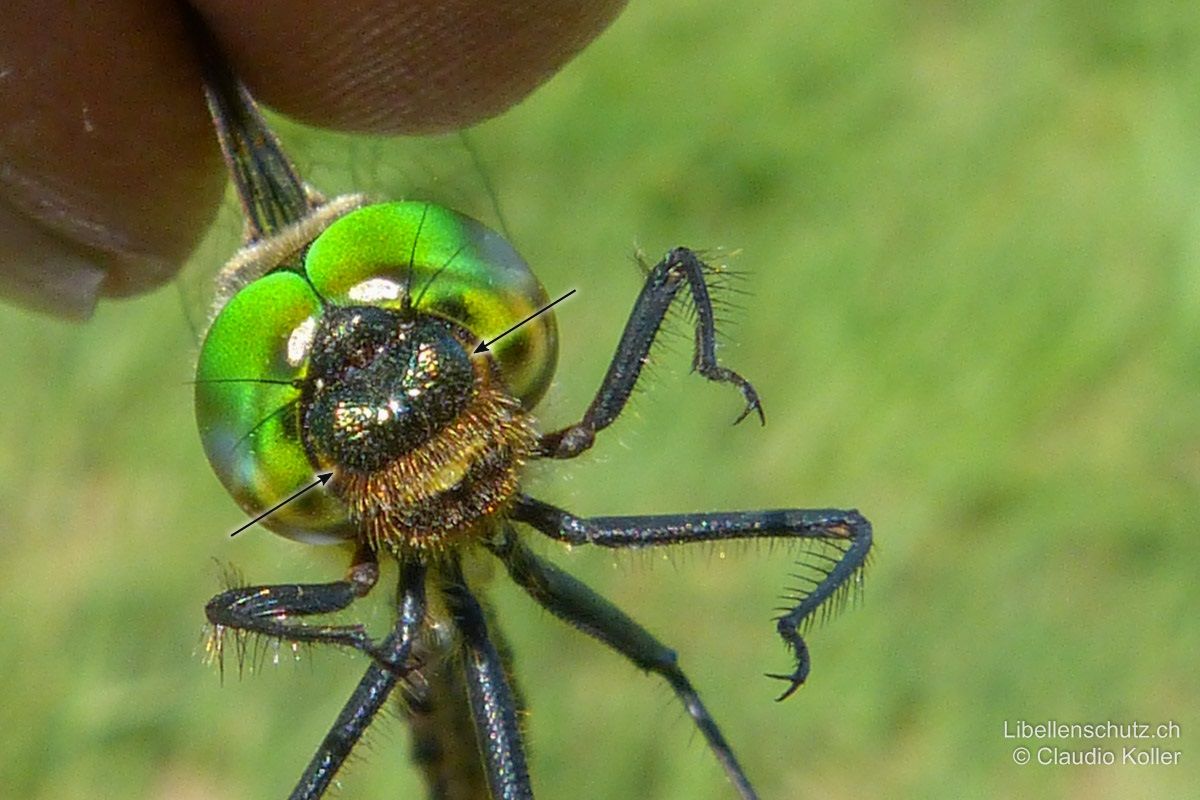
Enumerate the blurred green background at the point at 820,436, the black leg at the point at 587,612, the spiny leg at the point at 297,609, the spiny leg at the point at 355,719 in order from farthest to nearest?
1. the blurred green background at the point at 820,436
2. the black leg at the point at 587,612
3. the spiny leg at the point at 355,719
4. the spiny leg at the point at 297,609

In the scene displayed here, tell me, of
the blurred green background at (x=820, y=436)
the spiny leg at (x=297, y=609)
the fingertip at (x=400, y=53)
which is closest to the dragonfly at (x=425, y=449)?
the spiny leg at (x=297, y=609)

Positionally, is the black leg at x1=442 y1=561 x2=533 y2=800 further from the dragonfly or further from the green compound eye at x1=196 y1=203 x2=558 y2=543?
the green compound eye at x1=196 y1=203 x2=558 y2=543

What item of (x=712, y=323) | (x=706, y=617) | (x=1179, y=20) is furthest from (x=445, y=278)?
(x=1179, y=20)

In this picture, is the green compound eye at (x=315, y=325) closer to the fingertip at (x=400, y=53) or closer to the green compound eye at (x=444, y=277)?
the green compound eye at (x=444, y=277)

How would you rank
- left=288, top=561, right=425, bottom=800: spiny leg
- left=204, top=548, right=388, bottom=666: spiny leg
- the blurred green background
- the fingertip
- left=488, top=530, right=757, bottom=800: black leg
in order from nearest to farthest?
left=204, top=548, right=388, bottom=666: spiny leg < left=288, top=561, right=425, bottom=800: spiny leg < left=488, top=530, right=757, bottom=800: black leg < the fingertip < the blurred green background

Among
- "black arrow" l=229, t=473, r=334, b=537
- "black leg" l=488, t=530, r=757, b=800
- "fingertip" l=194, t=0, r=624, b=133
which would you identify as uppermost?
"fingertip" l=194, t=0, r=624, b=133

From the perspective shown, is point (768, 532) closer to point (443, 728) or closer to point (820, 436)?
point (443, 728)

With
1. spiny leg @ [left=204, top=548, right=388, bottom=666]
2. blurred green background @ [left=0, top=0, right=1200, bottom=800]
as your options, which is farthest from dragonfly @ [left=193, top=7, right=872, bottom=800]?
blurred green background @ [left=0, top=0, right=1200, bottom=800]

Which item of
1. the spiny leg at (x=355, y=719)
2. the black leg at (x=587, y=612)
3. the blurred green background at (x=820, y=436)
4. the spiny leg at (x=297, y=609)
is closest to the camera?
the spiny leg at (x=297, y=609)
